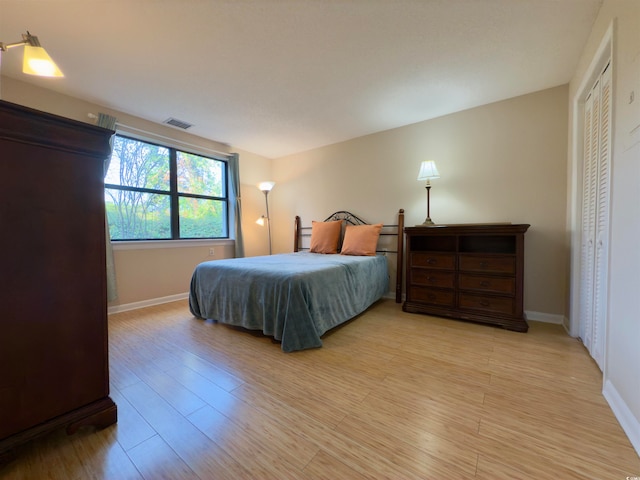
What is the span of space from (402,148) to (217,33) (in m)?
2.30

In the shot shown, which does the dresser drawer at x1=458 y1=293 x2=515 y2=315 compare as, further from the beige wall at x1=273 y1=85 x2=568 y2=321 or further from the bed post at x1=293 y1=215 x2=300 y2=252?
the bed post at x1=293 y1=215 x2=300 y2=252

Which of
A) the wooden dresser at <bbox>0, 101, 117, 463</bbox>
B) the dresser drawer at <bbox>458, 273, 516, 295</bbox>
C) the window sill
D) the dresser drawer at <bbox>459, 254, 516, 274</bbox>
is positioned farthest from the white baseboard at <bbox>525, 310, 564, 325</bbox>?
the window sill

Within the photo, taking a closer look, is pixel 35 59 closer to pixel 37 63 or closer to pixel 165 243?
pixel 37 63

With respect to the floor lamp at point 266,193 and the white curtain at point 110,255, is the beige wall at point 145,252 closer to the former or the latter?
the white curtain at point 110,255

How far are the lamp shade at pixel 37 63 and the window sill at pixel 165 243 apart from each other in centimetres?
184

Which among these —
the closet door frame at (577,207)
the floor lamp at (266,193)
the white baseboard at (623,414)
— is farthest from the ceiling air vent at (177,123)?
the white baseboard at (623,414)

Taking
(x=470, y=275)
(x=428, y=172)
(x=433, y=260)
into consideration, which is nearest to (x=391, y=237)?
(x=433, y=260)

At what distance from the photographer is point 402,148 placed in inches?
123

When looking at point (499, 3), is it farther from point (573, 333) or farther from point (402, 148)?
point (573, 333)

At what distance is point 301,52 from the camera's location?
6.11ft

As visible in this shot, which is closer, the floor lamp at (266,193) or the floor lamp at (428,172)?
the floor lamp at (428,172)

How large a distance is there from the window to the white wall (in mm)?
4011

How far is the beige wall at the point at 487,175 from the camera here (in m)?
2.31

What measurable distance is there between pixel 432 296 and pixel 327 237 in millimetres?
1518
